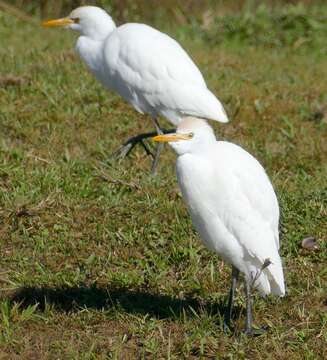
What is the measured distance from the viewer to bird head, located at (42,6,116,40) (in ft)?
22.8

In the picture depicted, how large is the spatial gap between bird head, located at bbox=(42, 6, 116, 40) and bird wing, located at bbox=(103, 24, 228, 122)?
375 millimetres

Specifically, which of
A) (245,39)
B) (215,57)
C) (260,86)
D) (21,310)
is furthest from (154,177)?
(245,39)

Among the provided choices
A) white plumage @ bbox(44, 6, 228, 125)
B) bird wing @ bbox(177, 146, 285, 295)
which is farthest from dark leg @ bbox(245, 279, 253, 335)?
white plumage @ bbox(44, 6, 228, 125)

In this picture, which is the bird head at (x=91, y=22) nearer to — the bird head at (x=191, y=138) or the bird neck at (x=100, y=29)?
the bird neck at (x=100, y=29)

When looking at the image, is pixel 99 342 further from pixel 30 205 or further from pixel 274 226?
pixel 30 205

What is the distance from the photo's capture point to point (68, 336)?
4.45 m

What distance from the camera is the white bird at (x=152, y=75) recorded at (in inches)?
246

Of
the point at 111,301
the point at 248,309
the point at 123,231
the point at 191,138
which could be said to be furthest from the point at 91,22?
the point at 248,309

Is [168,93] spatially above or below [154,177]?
above

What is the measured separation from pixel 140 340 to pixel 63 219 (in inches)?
50.3

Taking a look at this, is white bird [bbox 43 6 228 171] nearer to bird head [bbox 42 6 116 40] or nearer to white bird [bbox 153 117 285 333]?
bird head [bbox 42 6 116 40]

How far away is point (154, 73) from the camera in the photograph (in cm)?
637

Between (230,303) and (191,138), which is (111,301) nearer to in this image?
(230,303)

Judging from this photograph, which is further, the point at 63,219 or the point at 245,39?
the point at 245,39
